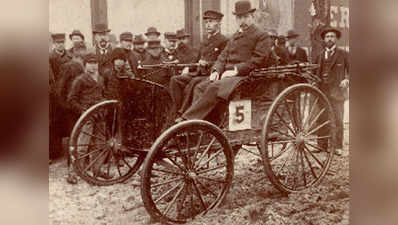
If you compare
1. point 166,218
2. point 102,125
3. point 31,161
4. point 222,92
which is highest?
point 222,92

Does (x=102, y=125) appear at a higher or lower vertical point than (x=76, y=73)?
lower

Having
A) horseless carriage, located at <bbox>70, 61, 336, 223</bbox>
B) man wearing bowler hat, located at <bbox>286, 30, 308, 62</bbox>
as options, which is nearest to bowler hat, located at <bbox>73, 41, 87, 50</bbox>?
horseless carriage, located at <bbox>70, 61, 336, 223</bbox>

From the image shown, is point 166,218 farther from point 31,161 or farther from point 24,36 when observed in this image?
point 24,36

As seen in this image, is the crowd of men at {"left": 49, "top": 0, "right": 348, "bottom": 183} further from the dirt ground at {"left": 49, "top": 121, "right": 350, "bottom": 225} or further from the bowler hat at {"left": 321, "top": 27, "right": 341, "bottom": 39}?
the dirt ground at {"left": 49, "top": 121, "right": 350, "bottom": 225}

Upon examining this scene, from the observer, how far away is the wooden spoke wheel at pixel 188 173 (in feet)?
8.41

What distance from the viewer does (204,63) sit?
2.92 metres

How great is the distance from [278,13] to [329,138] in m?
0.92

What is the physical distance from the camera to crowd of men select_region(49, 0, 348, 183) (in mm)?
2668

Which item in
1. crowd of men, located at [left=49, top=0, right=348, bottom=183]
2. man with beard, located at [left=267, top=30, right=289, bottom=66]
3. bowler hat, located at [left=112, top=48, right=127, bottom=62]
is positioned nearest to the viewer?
crowd of men, located at [left=49, top=0, right=348, bottom=183]

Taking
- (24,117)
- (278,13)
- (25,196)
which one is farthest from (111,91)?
(278,13)

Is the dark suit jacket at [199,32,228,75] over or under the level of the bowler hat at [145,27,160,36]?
under

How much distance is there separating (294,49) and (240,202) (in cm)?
109

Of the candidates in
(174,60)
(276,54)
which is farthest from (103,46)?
(276,54)

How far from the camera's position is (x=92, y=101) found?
272cm
